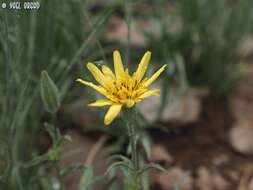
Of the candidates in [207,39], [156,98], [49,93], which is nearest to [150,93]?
[49,93]

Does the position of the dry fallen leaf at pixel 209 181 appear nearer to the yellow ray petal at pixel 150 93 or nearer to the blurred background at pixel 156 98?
the blurred background at pixel 156 98

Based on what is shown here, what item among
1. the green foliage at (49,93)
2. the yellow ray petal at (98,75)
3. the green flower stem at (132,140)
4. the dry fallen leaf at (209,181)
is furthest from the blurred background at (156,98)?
the green flower stem at (132,140)

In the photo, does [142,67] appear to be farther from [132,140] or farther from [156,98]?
[156,98]

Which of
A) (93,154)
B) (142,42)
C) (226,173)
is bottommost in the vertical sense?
(226,173)

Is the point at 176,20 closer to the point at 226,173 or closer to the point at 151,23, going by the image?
the point at 151,23

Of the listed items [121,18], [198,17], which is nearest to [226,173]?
[198,17]

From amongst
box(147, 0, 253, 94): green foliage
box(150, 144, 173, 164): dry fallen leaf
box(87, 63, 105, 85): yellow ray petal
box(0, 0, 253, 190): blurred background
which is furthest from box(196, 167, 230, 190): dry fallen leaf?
box(87, 63, 105, 85): yellow ray petal
